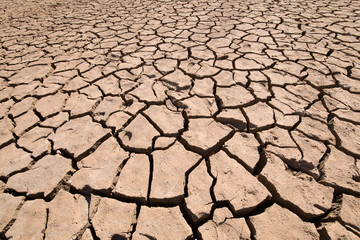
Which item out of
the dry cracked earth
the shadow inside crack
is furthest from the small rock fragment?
the shadow inside crack

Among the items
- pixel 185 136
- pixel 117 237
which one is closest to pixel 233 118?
pixel 185 136

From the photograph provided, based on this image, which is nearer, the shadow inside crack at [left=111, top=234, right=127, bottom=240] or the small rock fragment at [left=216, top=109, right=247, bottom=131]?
the shadow inside crack at [left=111, top=234, right=127, bottom=240]

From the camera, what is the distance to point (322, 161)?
123 cm

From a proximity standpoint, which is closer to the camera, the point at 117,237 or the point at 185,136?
the point at 117,237

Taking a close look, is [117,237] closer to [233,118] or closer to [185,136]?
[185,136]

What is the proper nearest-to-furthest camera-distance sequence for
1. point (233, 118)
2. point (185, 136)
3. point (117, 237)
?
point (117, 237) → point (185, 136) → point (233, 118)

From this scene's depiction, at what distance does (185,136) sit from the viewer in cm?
143

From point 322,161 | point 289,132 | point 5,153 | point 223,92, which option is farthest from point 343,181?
point 5,153

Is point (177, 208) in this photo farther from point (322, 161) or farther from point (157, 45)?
point (157, 45)

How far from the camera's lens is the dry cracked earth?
1.02 metres

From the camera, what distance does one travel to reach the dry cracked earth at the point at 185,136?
1.02 metres

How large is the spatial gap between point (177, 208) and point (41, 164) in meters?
0.90

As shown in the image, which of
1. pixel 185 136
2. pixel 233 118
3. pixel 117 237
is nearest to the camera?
pixel 117 237

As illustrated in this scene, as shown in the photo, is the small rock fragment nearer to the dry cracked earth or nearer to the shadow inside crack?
the dry cracked earth
